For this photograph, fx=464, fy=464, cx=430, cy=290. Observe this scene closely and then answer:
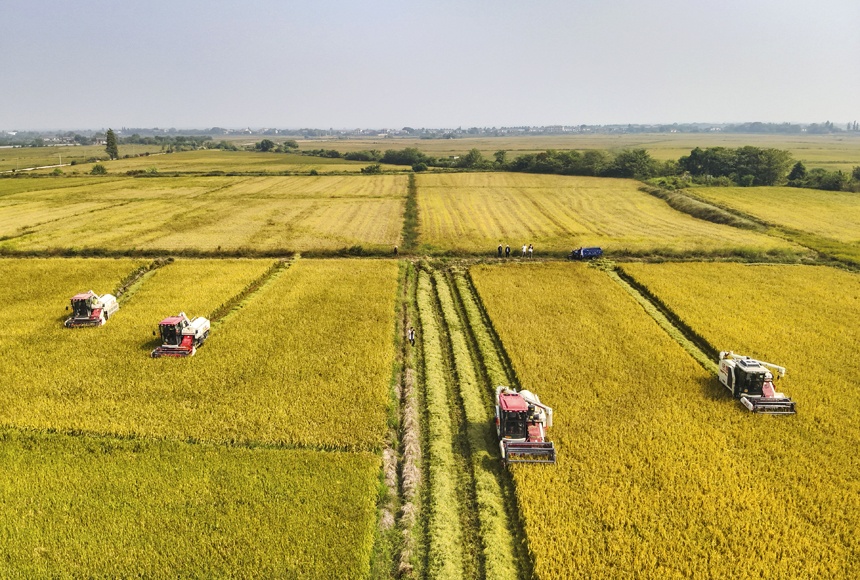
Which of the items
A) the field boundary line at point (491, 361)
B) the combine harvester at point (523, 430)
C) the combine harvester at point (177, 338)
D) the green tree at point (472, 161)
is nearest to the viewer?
the field boundary line at point (491, 361)

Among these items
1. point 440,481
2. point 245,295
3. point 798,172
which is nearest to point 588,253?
point 245,295

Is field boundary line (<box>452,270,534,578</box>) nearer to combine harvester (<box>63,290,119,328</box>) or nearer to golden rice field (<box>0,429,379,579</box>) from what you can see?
golden rice field (<box>0,429,379,579</box>)

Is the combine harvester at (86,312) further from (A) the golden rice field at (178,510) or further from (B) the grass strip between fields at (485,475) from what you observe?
(B) the grass strip between fields at (485,475)

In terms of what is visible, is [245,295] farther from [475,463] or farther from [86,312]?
[475,463]

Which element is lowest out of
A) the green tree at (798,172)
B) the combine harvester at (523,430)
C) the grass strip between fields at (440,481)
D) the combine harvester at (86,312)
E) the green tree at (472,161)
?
the grass strip between fields at (440,481)

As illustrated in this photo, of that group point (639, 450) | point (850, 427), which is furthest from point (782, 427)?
point (639, 450)

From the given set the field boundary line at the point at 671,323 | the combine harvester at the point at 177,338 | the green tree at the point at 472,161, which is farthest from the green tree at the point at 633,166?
the combine harvester at the point at 177,338
